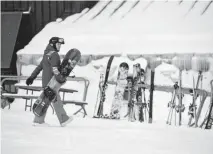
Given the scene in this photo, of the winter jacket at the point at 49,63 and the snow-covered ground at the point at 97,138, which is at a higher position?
the winter jacket at the point at 49,63

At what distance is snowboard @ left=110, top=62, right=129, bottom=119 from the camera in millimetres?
9164

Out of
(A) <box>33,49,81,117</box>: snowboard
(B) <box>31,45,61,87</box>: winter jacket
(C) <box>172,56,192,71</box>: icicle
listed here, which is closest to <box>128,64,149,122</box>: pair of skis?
(C) <box>172,56,192,71</box>: icicle

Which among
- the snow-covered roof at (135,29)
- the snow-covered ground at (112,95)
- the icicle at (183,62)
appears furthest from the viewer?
the snow-covered roof at (135,29)

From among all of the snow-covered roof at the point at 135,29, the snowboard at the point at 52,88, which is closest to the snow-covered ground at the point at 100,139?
the snowboard at the point at 52,88

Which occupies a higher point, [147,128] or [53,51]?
[53,51]

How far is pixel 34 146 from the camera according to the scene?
5.27 meters

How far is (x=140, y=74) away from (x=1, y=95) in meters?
3.17

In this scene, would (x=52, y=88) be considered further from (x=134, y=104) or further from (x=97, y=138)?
(x=134, y=104)

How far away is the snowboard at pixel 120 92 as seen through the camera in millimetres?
9164

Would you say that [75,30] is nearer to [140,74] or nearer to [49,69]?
[140,74]

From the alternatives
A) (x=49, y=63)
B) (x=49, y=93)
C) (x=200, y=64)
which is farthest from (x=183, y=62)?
(x=49, y=93)

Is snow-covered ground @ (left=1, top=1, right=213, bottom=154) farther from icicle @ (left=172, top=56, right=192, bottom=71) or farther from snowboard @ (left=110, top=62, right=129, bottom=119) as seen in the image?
snowboard @ (left=110, top=62, right=129, bottom=119)

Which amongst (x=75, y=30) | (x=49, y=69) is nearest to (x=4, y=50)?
(x=75, y=30)

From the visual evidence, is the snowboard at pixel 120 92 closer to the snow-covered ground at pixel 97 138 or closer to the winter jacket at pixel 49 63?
the snow-covered ground at pixel 97 138
